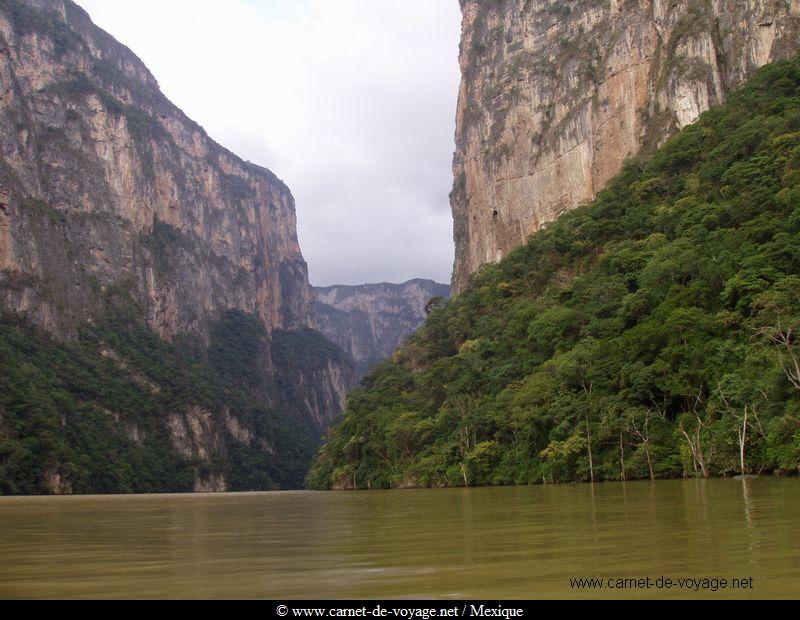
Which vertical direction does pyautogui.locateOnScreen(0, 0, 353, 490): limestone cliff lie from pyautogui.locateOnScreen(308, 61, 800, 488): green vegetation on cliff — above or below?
above

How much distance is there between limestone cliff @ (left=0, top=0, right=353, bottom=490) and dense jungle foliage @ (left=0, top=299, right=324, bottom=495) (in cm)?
264

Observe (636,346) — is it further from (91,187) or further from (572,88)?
(91,187)

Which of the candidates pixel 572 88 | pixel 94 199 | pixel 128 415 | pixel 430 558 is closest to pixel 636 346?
pixel 430 558

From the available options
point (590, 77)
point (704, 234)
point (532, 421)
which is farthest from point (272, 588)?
point (590, 77)

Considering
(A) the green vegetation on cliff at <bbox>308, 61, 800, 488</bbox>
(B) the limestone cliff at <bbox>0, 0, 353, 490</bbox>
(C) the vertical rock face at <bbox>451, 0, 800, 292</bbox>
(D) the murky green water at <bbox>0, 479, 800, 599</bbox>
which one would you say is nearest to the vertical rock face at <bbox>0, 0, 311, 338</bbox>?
(B) the limestone cliff at <bbox>0, 0, 353, 490</bbox>

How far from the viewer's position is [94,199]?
464 feet

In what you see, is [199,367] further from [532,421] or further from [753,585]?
Answer: [753,585]

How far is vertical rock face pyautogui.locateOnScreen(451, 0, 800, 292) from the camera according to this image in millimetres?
69625

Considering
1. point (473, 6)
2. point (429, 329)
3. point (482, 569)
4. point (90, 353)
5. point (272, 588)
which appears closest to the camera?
point (272, 588)

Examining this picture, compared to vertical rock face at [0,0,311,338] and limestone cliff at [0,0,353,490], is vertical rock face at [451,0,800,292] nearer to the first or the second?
limestone cliff at [0,0,353,490]

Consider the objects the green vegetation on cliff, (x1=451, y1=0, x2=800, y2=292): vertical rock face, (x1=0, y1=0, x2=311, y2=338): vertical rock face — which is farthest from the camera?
(x1=0, y1=0, x2=311, y2=338): vertical rock face

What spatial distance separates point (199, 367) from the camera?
15825 centimetres

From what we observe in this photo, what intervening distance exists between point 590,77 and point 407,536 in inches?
3293

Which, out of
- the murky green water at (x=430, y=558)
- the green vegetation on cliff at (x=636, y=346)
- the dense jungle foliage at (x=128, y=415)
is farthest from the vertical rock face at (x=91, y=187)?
the murky green water at (x=430, y=558)
